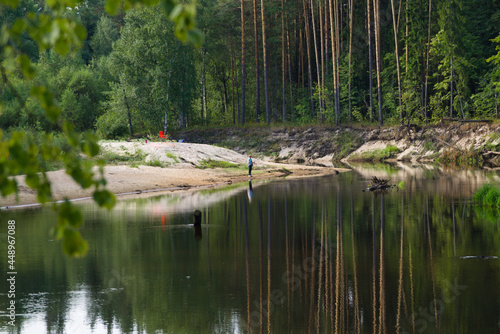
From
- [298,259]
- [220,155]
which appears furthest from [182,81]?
[298,259]

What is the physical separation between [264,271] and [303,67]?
6234 cm

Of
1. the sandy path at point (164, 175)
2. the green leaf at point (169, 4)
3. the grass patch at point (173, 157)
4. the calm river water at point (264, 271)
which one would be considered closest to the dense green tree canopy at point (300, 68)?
the grass patch at point (173, 157)

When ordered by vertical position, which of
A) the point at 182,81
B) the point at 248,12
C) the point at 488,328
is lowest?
the point at 488,328

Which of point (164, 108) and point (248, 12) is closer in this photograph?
point (164, 108)

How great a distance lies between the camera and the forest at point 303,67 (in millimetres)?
54406

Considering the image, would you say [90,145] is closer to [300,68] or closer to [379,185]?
[379,185]

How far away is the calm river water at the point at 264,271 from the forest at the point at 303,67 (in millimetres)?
31573

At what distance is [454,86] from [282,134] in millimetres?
17023

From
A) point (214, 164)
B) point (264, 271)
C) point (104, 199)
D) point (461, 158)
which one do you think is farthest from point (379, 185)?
point (104, 199)

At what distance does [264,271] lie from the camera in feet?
43.3

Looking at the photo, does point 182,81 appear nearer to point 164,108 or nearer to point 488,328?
point 164,108

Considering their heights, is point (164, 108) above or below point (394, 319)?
above

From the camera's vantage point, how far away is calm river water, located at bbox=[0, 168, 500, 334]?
9.76m

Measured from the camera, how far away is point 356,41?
225ft
